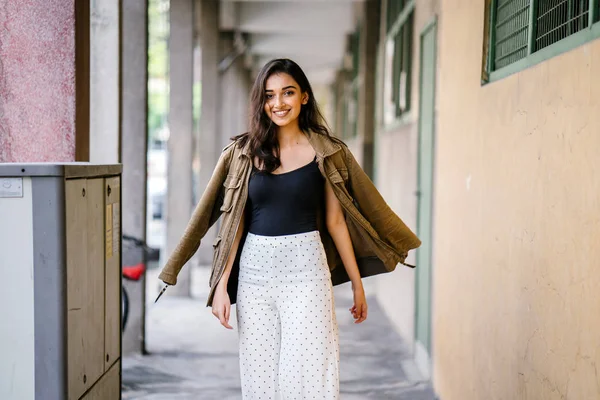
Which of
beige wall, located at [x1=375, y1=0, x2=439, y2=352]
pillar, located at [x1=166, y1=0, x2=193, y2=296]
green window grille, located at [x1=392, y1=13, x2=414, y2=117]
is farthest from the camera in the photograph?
pillar, located at [x1=166, y1=0, x2=193, y2=296]

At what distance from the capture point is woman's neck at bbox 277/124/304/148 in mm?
3834

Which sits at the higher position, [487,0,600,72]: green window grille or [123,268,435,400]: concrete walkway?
[487,0,600,72]: green window grille

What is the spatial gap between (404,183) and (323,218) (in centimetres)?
494

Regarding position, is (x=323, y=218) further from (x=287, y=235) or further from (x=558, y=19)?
(x=558, y=19)

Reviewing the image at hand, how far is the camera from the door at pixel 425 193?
6883 millimetres

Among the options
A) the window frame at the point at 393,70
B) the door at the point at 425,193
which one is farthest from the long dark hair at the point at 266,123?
the window frame at the point at 393,70

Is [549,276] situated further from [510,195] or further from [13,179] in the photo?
[13,179]

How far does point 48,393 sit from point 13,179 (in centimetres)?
81

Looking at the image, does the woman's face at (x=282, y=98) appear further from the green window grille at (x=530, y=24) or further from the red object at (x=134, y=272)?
the red object at (x=134, y=272)

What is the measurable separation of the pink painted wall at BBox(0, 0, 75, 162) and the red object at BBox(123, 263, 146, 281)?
10.5 feet

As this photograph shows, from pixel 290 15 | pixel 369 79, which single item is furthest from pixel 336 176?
pixel 290 15

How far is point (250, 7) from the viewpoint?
53.0 feet

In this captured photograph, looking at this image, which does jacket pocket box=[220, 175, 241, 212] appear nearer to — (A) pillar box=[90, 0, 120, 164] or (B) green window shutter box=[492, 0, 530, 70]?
(B) green window shutter box=[492, 0, 530, 70]

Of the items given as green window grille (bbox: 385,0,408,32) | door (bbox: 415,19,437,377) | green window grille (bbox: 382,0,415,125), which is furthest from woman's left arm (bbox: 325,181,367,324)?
green window grille (bbox: 385,0,408,32)
